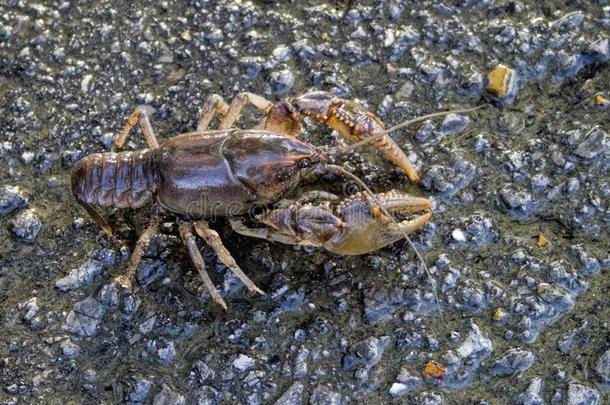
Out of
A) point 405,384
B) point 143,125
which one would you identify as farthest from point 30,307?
point 405,384

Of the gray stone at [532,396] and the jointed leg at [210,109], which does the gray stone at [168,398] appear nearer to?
the jointed leg at [210,109]

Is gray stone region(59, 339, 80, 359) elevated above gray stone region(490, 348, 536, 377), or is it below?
below

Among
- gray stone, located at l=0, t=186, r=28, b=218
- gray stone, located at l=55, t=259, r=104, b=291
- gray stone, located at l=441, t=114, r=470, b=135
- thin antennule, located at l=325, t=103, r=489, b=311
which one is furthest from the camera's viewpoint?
gray stone, located at l=441, t=114, r=470, b=135

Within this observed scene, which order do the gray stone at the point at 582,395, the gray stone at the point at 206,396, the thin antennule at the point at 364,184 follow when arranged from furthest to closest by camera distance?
the thin antennule at the point at 364,184 < the gray stone at the point at 206,396 < the gray stone at the point at 582,395

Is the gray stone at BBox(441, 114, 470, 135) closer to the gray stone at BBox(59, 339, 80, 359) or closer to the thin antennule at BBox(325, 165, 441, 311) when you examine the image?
the thin antennule at BBox(325, 165, 441, 311)

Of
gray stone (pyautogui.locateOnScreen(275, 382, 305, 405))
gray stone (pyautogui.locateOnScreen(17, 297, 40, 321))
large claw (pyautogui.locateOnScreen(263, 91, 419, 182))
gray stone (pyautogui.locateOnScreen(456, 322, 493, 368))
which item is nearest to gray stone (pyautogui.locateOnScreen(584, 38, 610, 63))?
large claw (pyautogui.locateOnScreen(263, 91, 419, 182))

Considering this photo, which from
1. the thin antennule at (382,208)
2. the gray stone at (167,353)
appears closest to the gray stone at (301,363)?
the gray stone at (167,353)
